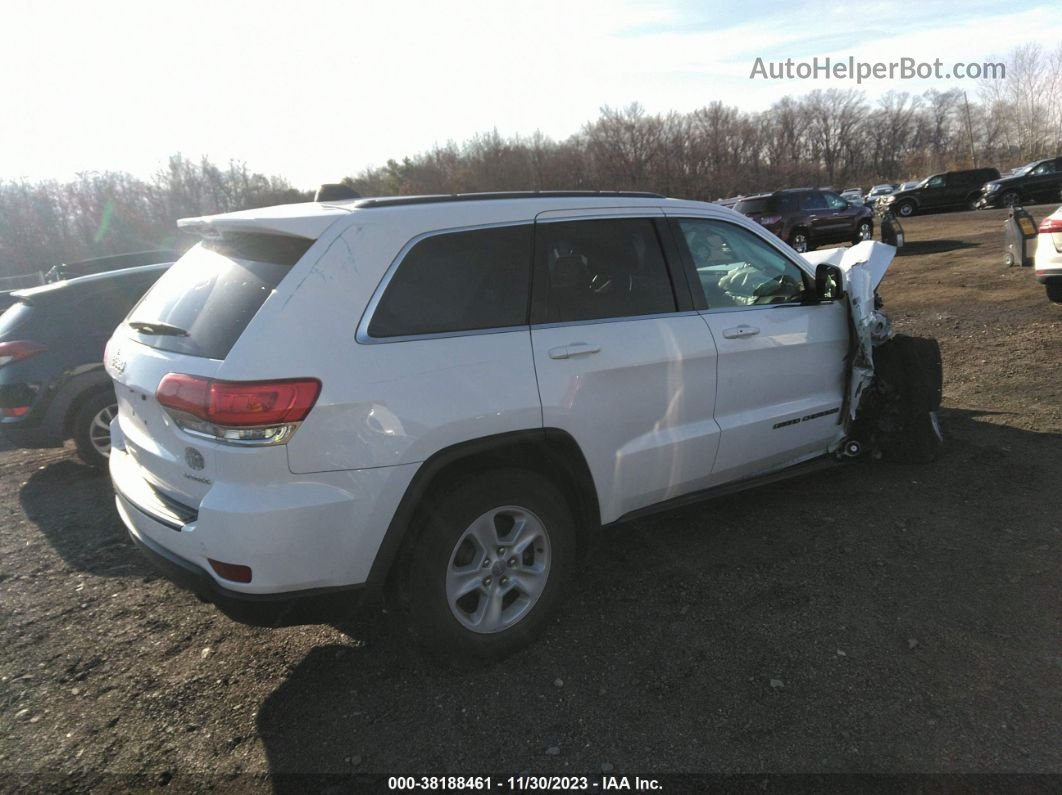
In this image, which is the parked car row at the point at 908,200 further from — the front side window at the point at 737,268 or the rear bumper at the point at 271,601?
the rear bumper at the point at 271,601

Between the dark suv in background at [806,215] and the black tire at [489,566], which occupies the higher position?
the dark suv in background at [806,215]

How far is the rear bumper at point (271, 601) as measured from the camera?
99.1 inches

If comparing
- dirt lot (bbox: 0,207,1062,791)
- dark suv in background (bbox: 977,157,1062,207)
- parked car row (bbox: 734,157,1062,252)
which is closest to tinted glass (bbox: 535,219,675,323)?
dirt lot (bbox: 0,207,1062,791)

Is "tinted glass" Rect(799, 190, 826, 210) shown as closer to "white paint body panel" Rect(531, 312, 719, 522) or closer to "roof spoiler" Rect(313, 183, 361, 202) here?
"white paint body panel" Rect(531, 312, 719, 522)

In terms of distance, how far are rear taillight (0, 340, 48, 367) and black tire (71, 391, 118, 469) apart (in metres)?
0.57

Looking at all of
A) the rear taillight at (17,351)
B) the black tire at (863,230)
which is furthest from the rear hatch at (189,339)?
the black tire at (863,230)

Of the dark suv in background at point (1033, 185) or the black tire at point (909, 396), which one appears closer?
the black tire at point (909, 396)

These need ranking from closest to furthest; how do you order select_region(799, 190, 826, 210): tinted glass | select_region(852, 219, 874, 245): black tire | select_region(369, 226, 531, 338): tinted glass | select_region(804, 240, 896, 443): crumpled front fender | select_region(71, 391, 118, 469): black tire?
select_region(369, 226, 531, 338): tinted glass
select_region(804, 240, 896, 443): crumpled front fender
select_region(71, 391, 118, 469): black tire
select_region(799, 190, 826, 210): tinted glass
select_region(852, 219, 874, 245): black tire

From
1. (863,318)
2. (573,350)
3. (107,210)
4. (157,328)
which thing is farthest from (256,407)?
(107,210)

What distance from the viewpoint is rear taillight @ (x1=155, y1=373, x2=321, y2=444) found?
7.93 feet

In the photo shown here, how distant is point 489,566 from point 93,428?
469 centimetres

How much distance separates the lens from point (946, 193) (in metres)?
31.9

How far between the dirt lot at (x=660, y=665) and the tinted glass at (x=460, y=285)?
147cm

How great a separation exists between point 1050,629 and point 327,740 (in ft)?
9.75
